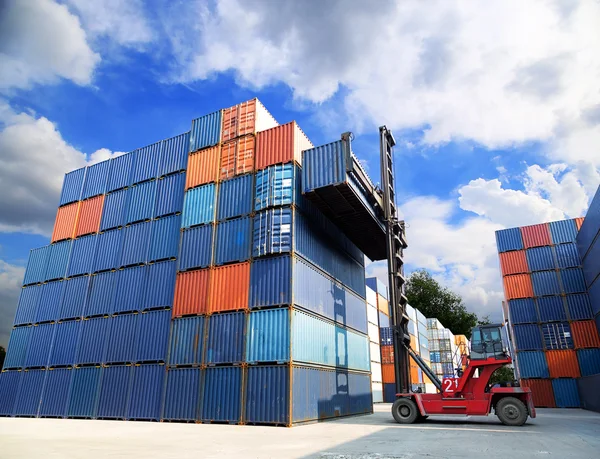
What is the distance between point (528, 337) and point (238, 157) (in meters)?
27.9

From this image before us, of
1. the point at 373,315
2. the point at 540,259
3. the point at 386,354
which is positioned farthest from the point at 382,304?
the point at 540,259

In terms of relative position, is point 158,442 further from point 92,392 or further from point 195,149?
point 195,149

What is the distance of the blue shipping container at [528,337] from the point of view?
3259cm

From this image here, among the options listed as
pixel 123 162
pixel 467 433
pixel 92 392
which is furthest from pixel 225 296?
pixel 123 162

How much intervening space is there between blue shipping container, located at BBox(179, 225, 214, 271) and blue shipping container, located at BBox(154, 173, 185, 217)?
2295mm

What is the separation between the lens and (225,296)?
19.2 metres

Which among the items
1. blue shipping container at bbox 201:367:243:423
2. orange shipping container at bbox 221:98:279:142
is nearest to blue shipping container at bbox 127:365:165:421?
blue shipping container at bbox 201:367:243:423

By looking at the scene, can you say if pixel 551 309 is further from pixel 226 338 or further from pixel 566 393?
pixel 226 338

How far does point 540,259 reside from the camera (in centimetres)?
3466

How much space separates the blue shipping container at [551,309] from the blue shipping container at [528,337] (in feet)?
3.66

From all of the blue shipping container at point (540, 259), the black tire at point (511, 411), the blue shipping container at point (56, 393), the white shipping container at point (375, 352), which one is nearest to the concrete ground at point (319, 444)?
the black tire at point (511, 411)

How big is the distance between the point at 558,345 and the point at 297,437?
2805 cm

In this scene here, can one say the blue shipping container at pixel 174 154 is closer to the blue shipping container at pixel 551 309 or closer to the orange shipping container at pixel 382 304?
the blue shipping container at pixel 551 309

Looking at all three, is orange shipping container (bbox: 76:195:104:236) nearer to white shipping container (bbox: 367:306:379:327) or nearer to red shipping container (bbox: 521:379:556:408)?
white shipping container (bbox: 367:306:379:327)
